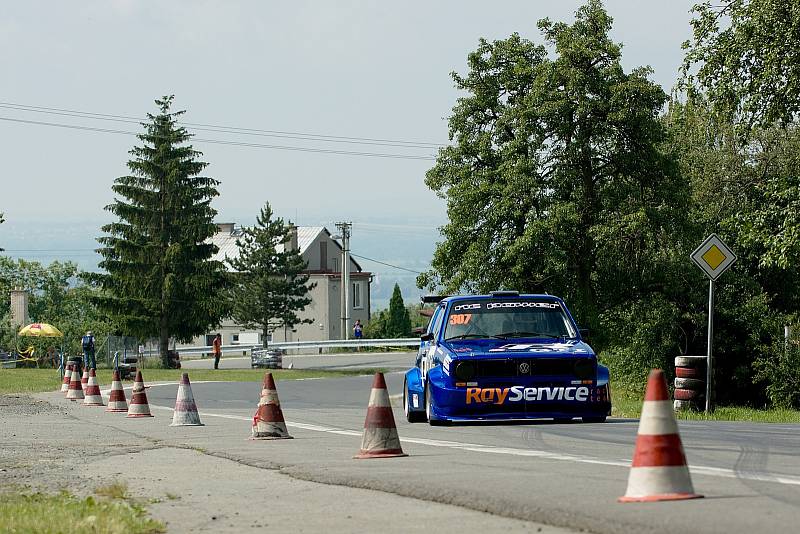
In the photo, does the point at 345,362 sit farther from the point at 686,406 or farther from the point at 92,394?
the point at 686,406

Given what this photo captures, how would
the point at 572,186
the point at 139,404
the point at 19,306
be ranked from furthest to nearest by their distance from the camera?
1. the point at 19,306
2. the point at 572,186
3. the point at 139,404

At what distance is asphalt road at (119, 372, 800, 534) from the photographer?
23.5ft

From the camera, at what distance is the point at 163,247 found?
7594 cm

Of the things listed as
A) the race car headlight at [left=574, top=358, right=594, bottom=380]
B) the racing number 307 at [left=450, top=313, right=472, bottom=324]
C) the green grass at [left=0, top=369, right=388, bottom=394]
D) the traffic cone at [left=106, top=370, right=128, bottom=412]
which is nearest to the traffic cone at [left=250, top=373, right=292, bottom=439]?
the racing number 307 at [left=450, top=313, right=472, bottom=324]

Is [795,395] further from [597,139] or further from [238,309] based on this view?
[238,309]

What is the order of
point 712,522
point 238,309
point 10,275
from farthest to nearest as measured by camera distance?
point 10,275 → point 238,309 → point 712,522

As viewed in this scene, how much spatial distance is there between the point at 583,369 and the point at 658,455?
908 cm

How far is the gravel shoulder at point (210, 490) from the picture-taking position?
7629 mm

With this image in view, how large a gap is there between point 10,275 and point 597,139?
328ft

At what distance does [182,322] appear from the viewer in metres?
75.0

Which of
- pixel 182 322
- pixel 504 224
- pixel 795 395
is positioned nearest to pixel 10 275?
pixel 182 322

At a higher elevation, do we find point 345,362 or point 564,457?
point 345,362

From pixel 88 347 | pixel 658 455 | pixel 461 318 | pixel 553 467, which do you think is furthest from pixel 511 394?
pixel 88 347

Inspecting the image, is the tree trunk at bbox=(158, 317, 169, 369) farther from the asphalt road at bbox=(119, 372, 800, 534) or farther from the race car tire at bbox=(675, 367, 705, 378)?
the asphalt road at bbox=(119, 372, 800, 534)
